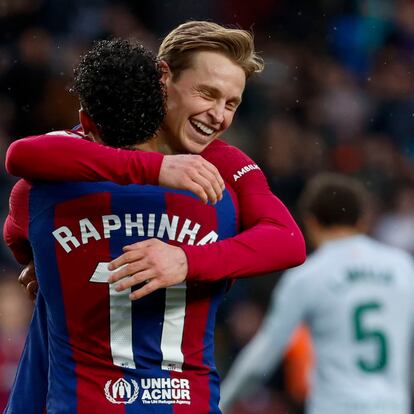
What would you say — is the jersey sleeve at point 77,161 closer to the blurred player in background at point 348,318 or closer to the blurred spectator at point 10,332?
the blurred player in background at point 348,318

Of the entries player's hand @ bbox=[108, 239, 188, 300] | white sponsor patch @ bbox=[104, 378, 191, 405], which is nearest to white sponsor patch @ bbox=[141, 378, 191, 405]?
white sponsor patch @ bbox=[104, 378, 191, 405]

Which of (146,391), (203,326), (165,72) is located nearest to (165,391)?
(146,391)

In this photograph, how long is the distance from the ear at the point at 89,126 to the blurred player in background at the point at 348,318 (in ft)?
7.64

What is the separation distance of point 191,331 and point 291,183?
236 inches

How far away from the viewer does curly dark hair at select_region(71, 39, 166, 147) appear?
9.67ft

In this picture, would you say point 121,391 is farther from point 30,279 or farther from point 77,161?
point 77,161

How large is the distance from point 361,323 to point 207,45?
2.19m

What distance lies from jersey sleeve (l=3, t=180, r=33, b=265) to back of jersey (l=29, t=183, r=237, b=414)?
3 cm

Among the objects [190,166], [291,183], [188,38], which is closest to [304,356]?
[291,183]

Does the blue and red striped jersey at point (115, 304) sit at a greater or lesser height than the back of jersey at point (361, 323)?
greater

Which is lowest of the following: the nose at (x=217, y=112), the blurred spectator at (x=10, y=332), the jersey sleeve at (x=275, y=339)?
the blurred spectator at (x=10, y=332)

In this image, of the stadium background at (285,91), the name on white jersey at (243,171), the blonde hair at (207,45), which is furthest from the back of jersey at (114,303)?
the stadium background at (285,91)

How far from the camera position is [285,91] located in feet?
32.9

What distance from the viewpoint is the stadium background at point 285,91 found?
8766mm
